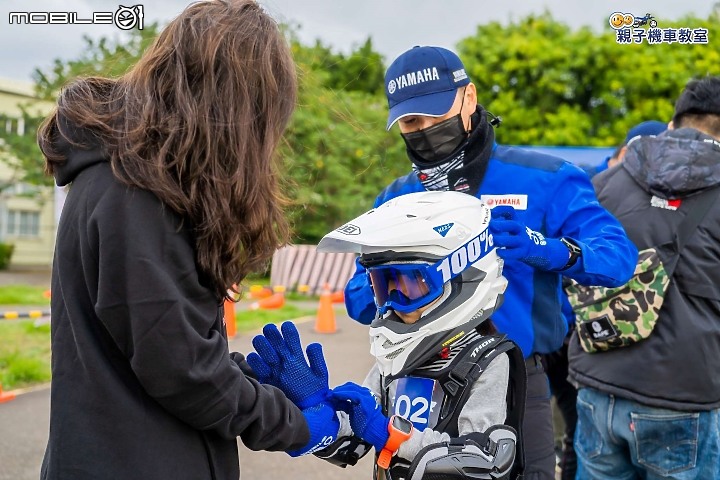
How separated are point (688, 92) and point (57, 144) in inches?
122

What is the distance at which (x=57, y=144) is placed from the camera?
1.70 m

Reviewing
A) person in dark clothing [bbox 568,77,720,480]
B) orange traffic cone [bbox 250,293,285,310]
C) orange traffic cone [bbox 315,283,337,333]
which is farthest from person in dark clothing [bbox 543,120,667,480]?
orange traffic cone [bbox 250,293,285,310]

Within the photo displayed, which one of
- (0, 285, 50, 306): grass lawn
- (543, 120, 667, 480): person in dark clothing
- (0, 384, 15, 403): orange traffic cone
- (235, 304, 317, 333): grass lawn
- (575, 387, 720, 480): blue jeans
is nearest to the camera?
(575, 387, 720, 480): blue jeans

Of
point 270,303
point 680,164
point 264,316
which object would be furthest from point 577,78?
point 680,164

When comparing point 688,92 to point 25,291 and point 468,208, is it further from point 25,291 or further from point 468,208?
point 25,291

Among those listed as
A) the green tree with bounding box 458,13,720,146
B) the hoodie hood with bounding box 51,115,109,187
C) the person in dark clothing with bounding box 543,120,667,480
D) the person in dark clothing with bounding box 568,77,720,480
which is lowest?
the person in dark clothing with bounding box 543,120,667,480

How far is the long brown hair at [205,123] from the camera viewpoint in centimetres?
165

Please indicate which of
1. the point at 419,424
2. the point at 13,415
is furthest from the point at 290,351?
the point at 13,415

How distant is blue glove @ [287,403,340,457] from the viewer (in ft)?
6.41

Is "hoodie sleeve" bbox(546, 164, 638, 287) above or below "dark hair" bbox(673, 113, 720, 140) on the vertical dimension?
below

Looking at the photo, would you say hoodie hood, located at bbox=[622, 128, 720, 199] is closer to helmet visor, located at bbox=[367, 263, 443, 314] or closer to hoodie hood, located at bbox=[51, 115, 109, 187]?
helmet visor, located at bbox=[367, 263, 443, 314]

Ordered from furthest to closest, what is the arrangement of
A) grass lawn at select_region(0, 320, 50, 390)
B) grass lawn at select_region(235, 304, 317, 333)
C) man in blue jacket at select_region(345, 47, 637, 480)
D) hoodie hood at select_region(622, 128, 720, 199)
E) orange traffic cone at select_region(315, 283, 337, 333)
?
orange traffic cone at select_region(315, 283, 337, 333)
grass lawn at select_region(235, 304, 317, 333)
grass lawn at select_region(0, 320, 50, 390)
hoodie hood at select_region(622, 128, 720, 199)
man in blue jacket at select_region(345, 47, 637, 480)

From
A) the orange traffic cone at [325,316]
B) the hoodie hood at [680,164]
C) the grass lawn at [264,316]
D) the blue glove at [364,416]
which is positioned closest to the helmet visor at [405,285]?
the blue glove at [364,416]

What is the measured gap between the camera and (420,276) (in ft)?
7.30
